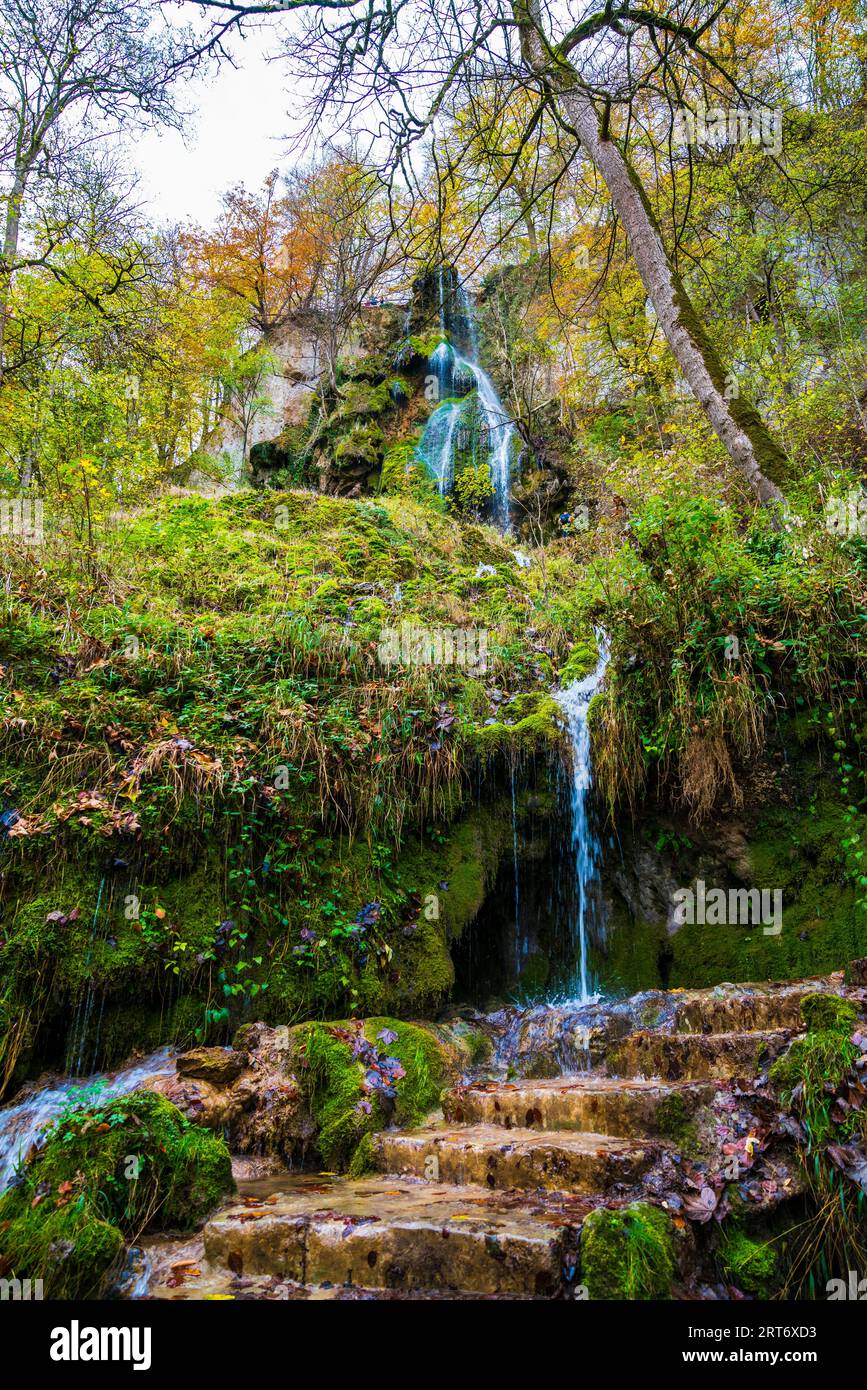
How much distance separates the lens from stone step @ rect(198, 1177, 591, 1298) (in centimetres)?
247


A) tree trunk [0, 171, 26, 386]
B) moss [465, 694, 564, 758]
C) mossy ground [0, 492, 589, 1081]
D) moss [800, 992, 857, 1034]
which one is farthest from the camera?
tree trunk [0, 171, 26, 386]

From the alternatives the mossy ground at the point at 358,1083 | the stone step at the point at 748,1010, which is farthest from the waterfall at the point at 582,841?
the mossy ground at the point at 358,1083

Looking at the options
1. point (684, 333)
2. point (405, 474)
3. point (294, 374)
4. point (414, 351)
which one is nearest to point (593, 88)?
point (684, 333)

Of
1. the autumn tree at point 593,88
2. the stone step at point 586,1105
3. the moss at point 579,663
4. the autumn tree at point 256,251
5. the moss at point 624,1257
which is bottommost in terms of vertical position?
the stone step at point 586,1105

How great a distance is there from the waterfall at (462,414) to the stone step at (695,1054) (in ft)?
41.5

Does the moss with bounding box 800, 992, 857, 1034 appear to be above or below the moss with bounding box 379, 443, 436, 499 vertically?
below

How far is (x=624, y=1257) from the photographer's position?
236cm

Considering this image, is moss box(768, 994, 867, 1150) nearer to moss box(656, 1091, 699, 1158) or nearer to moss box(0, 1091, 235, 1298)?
moss box(656, 1091, 699, 1158)

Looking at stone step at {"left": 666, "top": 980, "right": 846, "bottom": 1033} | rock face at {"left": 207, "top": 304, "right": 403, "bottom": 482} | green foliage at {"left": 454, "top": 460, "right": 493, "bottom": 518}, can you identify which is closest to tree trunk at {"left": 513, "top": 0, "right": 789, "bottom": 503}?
stone step at {"left": 666, "top": 980, "right": 846, "bottom": 1033}

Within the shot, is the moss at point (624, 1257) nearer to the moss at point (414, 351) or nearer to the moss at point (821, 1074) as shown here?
the moss at point (821, 1074)

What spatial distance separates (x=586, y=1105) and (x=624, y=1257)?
4.37 ft

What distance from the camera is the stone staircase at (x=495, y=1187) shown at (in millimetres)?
2566

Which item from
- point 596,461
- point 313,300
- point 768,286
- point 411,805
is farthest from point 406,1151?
point 313,300
